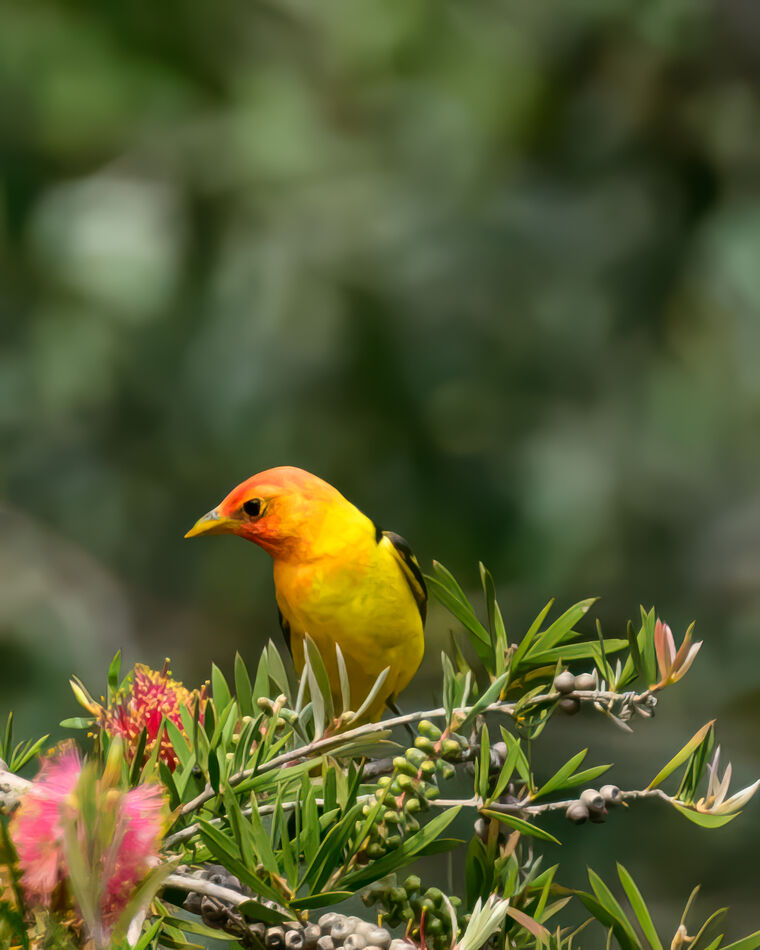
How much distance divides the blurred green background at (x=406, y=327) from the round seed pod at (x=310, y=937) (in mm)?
2620

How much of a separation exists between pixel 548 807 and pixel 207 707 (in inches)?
8.6

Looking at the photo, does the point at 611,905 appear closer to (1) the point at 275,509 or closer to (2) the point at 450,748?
(2) the point at 450,748

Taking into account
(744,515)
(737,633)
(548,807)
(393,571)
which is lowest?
(737,633)

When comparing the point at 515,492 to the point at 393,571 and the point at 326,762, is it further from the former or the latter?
the point at 326,762

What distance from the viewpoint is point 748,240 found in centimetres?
327

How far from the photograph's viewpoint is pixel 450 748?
61cm

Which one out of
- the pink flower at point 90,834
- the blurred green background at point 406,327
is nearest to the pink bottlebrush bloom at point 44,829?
the pink flower at point 90,834

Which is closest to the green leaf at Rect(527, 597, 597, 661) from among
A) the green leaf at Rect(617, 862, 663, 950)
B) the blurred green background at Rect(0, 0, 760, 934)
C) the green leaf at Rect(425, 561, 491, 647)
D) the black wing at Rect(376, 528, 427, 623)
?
the green leaf at Rect(425, 561, 491, 647)

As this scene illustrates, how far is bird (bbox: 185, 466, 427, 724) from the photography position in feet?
3.49

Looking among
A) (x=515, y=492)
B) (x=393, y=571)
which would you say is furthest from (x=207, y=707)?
(x=515, y=492)

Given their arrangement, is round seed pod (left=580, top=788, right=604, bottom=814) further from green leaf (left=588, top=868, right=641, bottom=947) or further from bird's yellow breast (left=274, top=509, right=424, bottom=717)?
bird's yellow breast (left=274, top=509, right=424, bottom=717)

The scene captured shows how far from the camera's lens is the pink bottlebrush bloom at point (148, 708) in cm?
72

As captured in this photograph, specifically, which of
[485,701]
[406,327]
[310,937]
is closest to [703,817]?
[485,701]

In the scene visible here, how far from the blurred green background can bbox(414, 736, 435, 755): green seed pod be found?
2.53m
